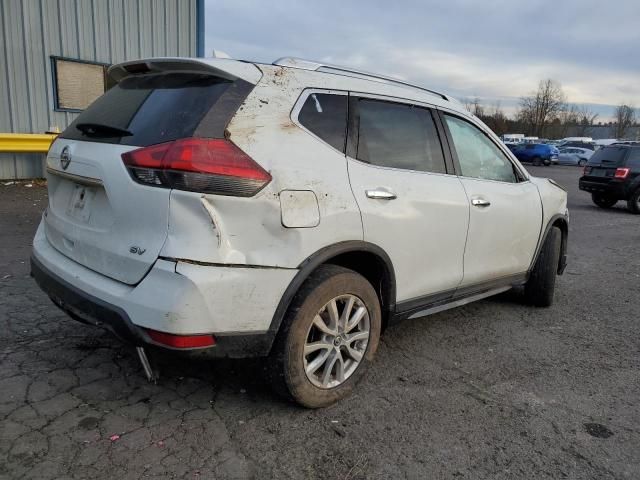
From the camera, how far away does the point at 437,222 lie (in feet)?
11.1

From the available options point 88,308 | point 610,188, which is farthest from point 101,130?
point 610,188

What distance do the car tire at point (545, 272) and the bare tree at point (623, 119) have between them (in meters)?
80.8

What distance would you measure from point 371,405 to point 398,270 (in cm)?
81

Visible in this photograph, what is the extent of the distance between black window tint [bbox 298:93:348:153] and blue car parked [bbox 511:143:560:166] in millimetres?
37885

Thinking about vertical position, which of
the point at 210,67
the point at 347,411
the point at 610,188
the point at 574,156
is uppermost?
the point at 210,67

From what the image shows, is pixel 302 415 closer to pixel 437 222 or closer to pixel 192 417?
pixel 192 417

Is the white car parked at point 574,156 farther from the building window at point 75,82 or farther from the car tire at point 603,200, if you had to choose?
the building window at point 75,82

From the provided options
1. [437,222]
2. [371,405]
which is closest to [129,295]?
[371,405]

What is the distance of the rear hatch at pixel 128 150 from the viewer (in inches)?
95.1

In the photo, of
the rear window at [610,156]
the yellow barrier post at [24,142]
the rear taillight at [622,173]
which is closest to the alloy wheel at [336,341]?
the yellow barrier post at [24,142]

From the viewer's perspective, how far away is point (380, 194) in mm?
3008

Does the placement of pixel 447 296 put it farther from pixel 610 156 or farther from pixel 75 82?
pixel 610 156

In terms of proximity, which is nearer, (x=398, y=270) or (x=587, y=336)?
(x=398, y=270)

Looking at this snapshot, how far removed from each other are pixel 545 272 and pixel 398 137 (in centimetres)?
232
